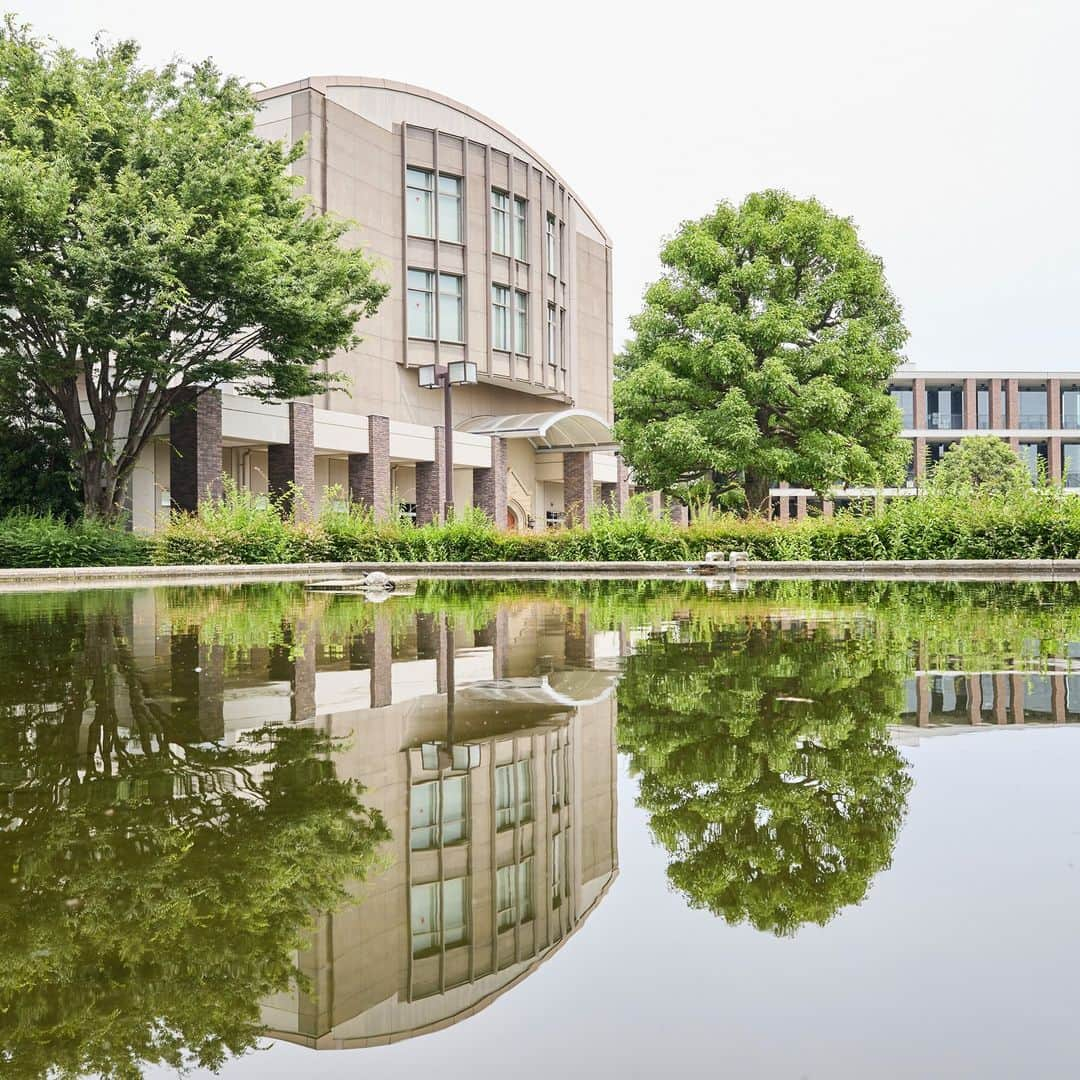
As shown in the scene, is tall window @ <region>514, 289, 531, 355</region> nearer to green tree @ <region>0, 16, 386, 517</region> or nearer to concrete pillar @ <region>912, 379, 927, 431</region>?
green tree @ <region>0, 16, 386, 517</region>

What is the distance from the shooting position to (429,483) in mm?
44656

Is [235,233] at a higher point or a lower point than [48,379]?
higher

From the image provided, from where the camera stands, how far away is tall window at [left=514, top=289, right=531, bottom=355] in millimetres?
48344

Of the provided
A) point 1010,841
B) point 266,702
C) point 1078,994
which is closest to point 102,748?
point 266,702

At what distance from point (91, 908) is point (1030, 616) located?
10973mm

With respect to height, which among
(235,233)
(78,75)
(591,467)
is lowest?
(591,467)

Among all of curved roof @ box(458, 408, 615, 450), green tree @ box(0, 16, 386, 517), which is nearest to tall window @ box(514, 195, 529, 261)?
curved roof @ box(458, 408, 615, 450)

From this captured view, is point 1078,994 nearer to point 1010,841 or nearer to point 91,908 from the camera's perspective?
point 1010,841

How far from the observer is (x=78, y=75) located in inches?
1073

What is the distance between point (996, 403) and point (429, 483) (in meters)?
53.5

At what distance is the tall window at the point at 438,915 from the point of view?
2.73 metres

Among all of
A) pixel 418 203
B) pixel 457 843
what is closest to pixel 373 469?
pixel 418 203

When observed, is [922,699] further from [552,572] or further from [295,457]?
[295,457]

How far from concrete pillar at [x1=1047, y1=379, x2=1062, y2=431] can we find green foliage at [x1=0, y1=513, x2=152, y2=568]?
72.0 meters
